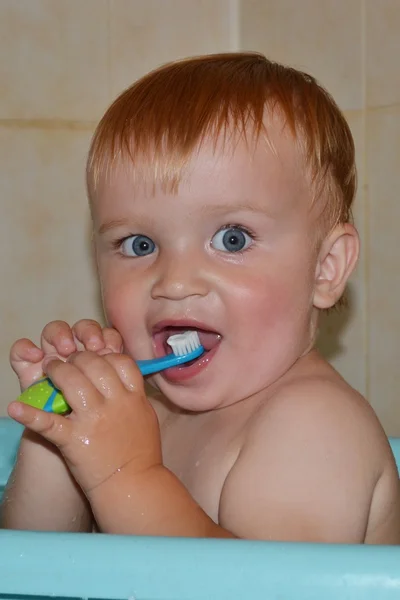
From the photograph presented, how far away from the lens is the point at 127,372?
846 millimetres

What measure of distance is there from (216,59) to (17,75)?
0.57 meters

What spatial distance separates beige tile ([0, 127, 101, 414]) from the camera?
60.3 inches

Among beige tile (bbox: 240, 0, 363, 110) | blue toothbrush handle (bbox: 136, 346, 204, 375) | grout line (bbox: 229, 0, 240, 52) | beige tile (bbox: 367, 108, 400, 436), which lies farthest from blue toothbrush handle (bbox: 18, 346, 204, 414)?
grout line (bbox: 229, 0, 240, 52)

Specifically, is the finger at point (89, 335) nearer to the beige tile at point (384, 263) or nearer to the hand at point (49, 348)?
the hand at point (49, 348)

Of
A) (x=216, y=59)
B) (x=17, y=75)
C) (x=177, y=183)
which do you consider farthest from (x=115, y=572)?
(x=17, y=75)

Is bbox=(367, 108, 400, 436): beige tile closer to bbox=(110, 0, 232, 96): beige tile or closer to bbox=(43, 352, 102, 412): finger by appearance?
bbox=(110, 0, 232, 96): beige tile

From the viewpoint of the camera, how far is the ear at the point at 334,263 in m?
1.00

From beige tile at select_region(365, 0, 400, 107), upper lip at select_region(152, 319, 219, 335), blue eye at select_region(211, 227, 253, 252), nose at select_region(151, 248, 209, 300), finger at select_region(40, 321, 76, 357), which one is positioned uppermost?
beige tile at select_region(365, 0, 400, 107)

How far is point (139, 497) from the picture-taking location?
805mm

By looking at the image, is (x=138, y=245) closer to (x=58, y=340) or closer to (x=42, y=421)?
(x=58, y=340)

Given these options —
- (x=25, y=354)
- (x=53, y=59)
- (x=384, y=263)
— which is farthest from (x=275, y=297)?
(x=53, y=59)

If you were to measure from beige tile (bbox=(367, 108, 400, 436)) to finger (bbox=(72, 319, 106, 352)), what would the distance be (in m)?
0.55

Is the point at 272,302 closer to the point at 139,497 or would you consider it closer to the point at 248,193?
the point at 248,193

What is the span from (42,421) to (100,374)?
0.06 meters
